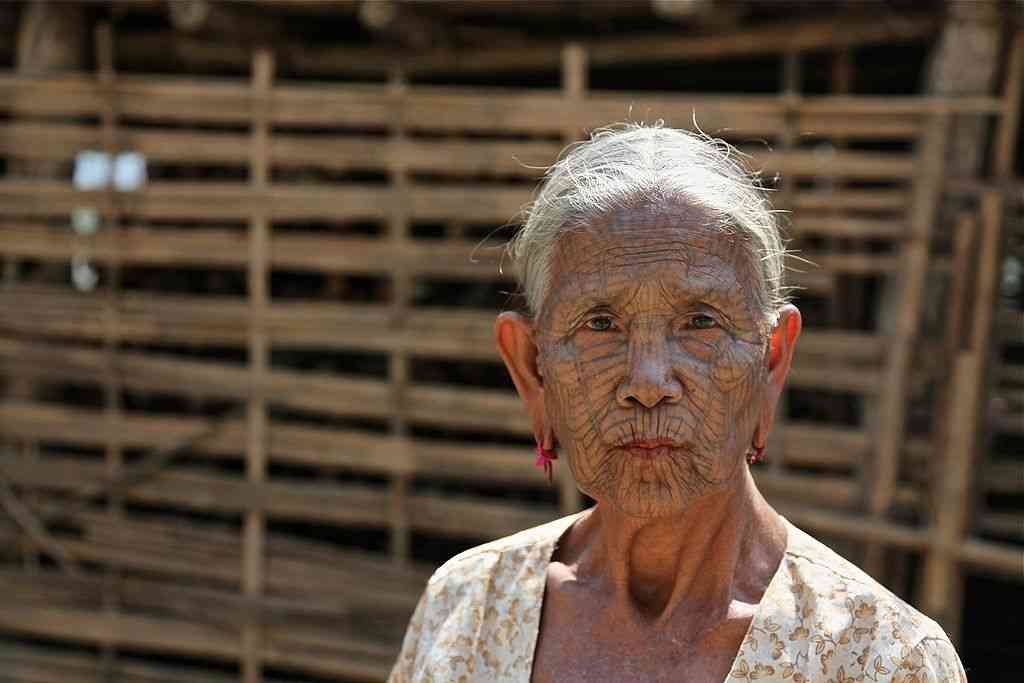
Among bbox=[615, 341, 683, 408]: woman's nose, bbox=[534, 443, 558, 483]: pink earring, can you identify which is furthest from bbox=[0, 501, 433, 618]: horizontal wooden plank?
bbox=[615, 341, 683, 408]: woman's nose

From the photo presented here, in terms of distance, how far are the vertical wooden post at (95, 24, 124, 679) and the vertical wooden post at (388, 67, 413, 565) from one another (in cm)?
113

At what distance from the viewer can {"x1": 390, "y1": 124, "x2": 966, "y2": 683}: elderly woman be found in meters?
1.70

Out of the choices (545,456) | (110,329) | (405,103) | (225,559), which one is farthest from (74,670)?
(545,456)

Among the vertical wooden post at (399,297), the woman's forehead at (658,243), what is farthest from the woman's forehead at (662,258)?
the vertical wooden post at (399,297)

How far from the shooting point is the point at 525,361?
1.92m

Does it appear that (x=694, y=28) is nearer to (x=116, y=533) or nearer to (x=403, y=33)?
(x=403, y=33)

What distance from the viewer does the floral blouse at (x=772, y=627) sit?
5.50 feet

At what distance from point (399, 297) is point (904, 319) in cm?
181

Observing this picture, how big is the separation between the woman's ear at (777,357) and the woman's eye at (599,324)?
25 centimetres

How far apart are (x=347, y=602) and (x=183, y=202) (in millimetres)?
1689

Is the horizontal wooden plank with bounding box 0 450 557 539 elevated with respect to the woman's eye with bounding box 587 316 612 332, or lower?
lower

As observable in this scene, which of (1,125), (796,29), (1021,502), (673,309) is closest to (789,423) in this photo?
(1021,502)

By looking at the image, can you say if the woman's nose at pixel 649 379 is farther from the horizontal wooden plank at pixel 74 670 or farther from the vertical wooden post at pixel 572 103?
the horizontal wooden plank at pixel 74 670

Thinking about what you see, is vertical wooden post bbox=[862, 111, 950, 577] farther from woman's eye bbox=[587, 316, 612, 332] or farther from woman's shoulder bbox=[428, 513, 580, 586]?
woman's eye bbox=[587, 316, 612, 332]
